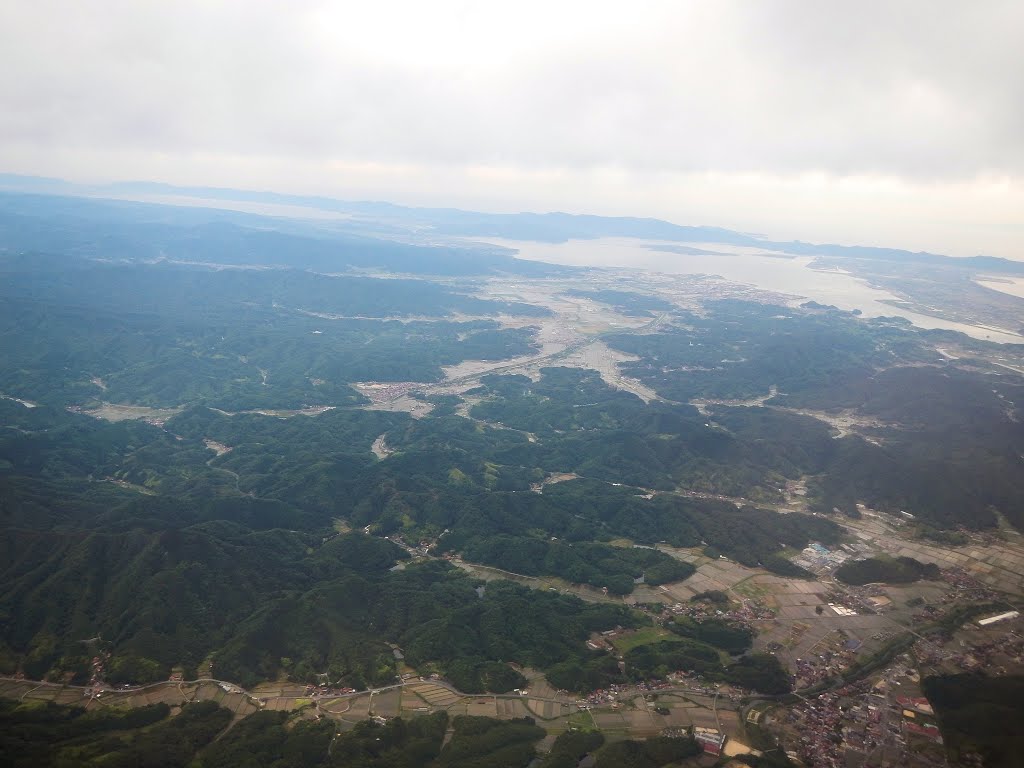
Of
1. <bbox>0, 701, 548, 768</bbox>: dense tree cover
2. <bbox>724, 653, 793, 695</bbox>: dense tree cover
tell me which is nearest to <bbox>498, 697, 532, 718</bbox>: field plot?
<bbox>0, 701, 548, 768</bbox>: dense tree cover

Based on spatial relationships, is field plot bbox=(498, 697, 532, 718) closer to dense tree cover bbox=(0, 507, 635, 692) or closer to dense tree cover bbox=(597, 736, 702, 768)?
dense tree cover bbox=(0, 507, 635, 692)

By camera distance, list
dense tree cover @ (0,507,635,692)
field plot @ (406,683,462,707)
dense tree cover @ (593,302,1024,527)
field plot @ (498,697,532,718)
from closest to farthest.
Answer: field plot @ (498,697,532,718) < field plot @ (406,683,462,707) < dense tree cover @ (0,507,635,692) < dense tree cover @ (593,302,1024,527)

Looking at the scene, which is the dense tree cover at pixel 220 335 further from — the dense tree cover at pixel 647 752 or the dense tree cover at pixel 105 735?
the dense tree cover at pixel 647 752

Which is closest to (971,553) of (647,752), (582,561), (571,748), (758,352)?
(582,561)

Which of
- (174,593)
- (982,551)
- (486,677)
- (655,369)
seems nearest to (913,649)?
(982,551)

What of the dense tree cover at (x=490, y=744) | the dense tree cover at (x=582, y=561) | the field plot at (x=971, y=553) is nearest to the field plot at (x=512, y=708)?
the dense tree cover at (x=490, y=744)
